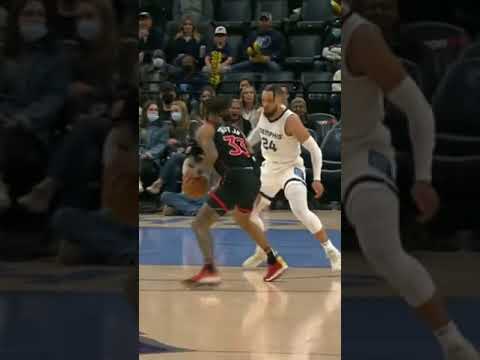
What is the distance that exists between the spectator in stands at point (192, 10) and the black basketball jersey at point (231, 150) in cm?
658

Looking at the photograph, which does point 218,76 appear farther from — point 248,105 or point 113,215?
point 113,215

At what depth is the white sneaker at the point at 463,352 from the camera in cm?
324

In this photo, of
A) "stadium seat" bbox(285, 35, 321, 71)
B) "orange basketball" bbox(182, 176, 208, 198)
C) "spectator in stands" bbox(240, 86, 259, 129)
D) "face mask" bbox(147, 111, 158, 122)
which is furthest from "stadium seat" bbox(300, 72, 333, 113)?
"orange basketball" bbox(182, 176, 208, 198)

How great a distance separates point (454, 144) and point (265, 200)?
5173 millimetres

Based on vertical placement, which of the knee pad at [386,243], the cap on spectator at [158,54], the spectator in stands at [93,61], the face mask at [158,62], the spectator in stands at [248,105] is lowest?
the spectator in stands at [248,105]

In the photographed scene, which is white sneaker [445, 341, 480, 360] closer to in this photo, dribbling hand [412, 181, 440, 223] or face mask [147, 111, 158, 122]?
dribbling hand [412, 181, 440, 223]

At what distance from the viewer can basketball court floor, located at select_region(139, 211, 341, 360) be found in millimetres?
5234

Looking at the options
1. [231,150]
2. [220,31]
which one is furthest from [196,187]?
[220,31]

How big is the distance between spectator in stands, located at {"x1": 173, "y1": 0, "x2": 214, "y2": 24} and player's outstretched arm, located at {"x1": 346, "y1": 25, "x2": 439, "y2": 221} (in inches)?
430

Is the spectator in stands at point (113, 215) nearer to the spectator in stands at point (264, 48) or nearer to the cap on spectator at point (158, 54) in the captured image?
the cap on spectator at point (158, 54)

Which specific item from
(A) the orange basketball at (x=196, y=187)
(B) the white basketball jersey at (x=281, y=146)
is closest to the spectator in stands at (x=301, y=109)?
(A) the orange basketball at (x=196, y=187)

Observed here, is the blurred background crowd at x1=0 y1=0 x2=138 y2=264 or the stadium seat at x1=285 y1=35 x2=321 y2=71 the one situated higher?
the blurred background crowd at x1=0 y1=0 x2=138 y2=264

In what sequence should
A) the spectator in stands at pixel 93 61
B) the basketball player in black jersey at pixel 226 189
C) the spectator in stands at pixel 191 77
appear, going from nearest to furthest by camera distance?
the spectator in stands at pixel 93 61 → the basketball player in black jersey at pixel 226 189 → the spectator in stands at pixel 191 77

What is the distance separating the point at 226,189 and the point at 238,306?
107 cm
